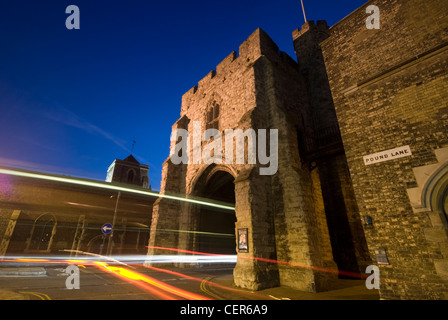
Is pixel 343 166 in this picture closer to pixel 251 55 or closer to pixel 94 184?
pixel 251 55

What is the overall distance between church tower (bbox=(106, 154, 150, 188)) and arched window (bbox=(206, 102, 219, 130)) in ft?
92.5

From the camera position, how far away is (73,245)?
17.4 meters

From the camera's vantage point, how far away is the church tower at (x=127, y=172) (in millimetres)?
35750

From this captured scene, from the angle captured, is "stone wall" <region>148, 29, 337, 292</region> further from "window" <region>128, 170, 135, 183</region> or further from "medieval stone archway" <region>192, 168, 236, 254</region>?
"window" <region>128, 170, 135, 183</region>

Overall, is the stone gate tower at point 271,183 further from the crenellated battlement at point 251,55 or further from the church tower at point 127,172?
the church tower at point 127,172

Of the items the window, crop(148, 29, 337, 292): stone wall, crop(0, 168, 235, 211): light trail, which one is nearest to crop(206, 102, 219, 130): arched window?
crop(148, 29, 337, 292): stone wall

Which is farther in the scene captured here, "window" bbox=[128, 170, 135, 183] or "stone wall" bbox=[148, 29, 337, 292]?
"window" bbox=[128, 170, 135, 183]

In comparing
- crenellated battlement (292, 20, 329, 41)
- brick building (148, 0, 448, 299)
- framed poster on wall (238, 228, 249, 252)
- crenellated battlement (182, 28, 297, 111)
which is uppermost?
crenellated battlement (292, 20, 329, 41)

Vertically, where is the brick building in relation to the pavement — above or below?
above

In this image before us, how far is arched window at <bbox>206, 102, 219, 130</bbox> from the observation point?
524 inches

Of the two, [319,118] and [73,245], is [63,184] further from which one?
[319,118]

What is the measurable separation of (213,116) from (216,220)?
7.42 meters

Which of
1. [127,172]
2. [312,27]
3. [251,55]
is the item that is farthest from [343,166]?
[127,172]

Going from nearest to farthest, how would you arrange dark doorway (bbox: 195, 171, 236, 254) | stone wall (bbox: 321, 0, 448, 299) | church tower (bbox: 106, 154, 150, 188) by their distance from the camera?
1. stone wall (bbox: 321, 0, 448, 299)
2. dark doorway (bbox: 195, 171, 236, 254)
3. church tower (bbox: 106, 154, 150, 188)
